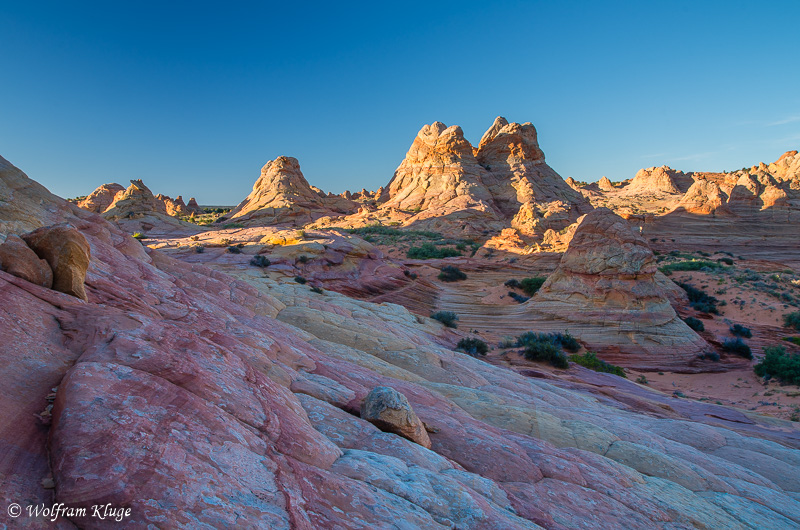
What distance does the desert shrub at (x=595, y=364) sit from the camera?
16109 millimetres

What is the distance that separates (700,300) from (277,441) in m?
30.7

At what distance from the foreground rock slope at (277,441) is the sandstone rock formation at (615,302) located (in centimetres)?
1019

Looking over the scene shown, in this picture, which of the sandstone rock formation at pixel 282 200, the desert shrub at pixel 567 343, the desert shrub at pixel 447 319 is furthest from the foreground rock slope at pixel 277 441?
the sandstone rock formation at pixel 282 200

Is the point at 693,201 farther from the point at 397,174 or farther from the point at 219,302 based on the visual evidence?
the point at 219,302

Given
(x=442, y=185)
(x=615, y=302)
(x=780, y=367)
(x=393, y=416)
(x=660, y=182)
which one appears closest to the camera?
(x=393, y=416)

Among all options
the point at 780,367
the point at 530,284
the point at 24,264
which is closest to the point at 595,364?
the point at 780,367

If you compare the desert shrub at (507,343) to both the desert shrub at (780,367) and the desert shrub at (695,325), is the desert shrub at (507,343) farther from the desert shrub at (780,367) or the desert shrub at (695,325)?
the desert shrub at (695,325)

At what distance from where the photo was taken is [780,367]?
51.1ft

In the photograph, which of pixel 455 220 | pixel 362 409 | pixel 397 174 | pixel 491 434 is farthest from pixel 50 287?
pixel 397 174

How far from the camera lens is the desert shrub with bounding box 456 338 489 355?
14940mm

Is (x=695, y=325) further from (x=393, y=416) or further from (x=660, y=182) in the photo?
(x=660, y=182)

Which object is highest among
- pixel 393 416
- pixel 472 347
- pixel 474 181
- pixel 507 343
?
pixel 474 181

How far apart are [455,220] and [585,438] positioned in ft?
161

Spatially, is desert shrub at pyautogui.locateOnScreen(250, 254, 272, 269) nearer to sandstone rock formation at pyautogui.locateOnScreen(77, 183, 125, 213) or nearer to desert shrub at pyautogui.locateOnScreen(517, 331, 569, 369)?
desert shrub at pyautogui.locateOnScreen(517, 331, 569, 369)
